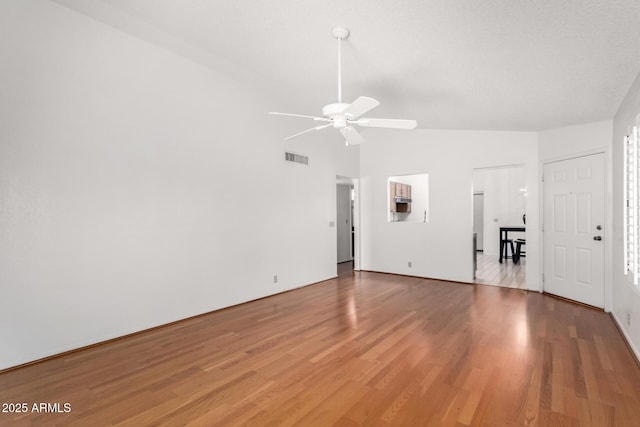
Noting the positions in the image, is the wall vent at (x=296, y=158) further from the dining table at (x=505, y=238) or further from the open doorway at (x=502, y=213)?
the dining table at (x=505, y=238)

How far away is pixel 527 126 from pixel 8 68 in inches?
249

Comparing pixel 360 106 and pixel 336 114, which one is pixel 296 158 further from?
pixel 360 106

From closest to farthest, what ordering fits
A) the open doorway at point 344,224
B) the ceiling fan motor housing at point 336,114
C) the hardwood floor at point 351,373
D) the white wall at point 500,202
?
the hardwood floor at point 351,373 → the ceiling fan motor housing at point 336,114 → the open doorway at point 344,224 → the white wall at point 500,202

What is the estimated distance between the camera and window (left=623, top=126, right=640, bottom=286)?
2.82 m

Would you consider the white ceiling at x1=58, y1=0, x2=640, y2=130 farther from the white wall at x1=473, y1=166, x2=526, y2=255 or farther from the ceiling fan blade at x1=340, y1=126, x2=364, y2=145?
the white wall at x1=473, y1=166, x2=526, y2=255

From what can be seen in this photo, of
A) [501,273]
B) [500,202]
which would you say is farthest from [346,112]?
[500,202]

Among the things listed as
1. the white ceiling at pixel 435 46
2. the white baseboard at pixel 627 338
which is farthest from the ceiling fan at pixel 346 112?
the white baseboard at pixel 627 338

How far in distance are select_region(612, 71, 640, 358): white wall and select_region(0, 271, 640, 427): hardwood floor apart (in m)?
0.19

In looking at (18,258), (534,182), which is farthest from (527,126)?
(18,258)

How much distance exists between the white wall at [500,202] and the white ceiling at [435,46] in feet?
17.1

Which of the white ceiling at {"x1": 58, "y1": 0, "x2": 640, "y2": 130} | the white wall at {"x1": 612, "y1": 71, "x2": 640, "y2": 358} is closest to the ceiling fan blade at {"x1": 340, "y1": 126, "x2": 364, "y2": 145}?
the white ceiling at {"x1": 58, "y1": 0, "x2": 640, "y2": 130}

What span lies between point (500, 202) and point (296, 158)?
7.04 metres

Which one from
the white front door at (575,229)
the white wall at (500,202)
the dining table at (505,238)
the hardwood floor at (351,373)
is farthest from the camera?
the white wall at (500,202)

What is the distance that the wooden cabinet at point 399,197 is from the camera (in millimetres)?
7102
